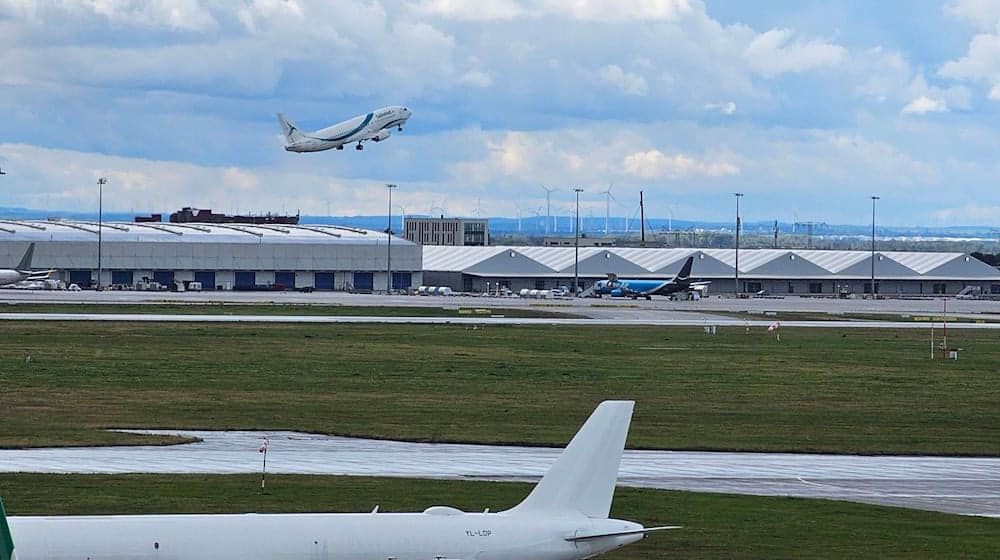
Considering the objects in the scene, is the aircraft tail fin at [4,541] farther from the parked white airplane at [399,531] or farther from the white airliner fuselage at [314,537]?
the white airliner fuselage at [314,537]

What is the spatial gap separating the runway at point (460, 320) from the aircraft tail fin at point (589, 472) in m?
111

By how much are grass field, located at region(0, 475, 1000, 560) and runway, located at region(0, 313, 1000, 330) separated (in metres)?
91.2

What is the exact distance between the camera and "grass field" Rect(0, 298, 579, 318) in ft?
508

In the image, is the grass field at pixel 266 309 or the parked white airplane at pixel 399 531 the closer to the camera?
the parked white airplane at pixel 399 531

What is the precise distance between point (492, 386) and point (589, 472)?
179ft

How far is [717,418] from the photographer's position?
68688mm

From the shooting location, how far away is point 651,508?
142ft

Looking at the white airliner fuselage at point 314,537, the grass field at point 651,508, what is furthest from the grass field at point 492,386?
the white airliner fuselage at point 314,537

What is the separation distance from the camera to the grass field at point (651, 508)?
3766cm

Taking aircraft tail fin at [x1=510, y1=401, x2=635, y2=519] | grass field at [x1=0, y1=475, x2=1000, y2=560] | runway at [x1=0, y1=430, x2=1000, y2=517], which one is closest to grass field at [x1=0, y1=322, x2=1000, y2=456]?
runway at [x1=0, y1=430, x2=1000, y2=517]

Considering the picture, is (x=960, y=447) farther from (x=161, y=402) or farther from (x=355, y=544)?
(x=355, y=544)

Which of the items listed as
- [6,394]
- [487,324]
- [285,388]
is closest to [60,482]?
[6,394]

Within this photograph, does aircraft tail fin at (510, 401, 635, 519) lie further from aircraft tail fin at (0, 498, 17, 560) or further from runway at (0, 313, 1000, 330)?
runway at (0, 313, 1000, 330)

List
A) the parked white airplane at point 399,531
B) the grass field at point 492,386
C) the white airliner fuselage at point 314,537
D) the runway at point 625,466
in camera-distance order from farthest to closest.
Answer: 1. the grass field at point 492,386
2. the runway at point 625,466
3. the parked white airplane at point 399,531
4. the white airliner fuselage at point 314,537
